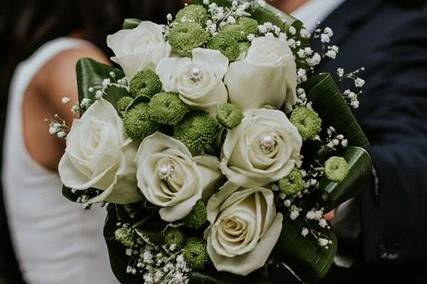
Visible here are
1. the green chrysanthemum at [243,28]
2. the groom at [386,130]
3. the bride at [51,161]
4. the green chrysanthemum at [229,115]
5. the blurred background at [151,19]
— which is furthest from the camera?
the bride at [51,161]

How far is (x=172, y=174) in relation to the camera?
1111mm

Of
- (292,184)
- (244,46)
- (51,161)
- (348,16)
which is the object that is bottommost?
(51,161)

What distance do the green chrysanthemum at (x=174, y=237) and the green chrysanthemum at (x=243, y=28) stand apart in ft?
0.87

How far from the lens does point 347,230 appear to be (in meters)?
1.57

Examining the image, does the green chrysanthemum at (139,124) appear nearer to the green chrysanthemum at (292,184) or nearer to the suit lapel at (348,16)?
the green chrysanthemum at (292,184)

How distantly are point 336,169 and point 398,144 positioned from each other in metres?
0.57

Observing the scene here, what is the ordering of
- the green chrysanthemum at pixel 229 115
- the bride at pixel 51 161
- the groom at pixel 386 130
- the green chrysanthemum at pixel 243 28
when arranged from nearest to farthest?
the green chrysanthemum at pixel 229 115 < the green chrysanthemum at pixel 243 28 < the groom at pixel 386 130 < the bride at pixel 51 161

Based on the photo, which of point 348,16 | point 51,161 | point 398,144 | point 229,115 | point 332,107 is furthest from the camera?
point 51,161

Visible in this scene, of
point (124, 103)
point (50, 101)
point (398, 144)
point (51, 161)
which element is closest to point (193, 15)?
point (124, 103)

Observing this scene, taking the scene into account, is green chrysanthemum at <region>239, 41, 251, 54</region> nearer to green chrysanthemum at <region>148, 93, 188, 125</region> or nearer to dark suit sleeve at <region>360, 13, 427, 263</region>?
green chrysanthemum at <region>148, 93, 188, 125</region>

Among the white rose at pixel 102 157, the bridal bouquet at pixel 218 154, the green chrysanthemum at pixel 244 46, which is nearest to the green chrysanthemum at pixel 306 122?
the bridal bouquet at pixel 218 154

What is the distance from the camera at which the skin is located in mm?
1835

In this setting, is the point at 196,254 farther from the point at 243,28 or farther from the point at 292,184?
the point at 243,28

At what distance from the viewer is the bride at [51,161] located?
1.94 metres
